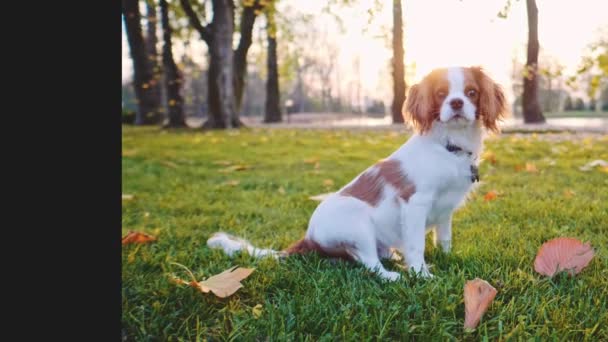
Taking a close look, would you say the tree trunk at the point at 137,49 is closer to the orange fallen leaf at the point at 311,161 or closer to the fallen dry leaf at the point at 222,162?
the fallen dry leaf at the point at 222,162

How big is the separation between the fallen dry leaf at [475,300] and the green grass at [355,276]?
4cm

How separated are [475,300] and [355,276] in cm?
64

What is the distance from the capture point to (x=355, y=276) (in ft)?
7.71

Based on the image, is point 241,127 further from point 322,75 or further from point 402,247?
point 322,75

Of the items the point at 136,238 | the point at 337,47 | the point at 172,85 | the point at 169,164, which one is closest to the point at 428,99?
the point at 136,238

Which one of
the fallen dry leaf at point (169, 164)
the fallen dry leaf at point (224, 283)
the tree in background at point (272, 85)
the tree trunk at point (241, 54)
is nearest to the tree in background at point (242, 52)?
the tree trunk at point (241, 54)

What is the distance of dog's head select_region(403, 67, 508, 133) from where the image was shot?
8.52 ft

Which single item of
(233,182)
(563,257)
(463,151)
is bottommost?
(563,257)

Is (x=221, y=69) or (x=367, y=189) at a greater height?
(x=221, y=69)

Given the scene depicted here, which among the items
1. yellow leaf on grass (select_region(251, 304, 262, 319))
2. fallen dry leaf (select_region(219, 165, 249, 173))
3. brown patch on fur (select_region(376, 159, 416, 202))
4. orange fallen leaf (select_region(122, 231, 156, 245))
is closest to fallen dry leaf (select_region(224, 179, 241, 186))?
fallen dry leaf (select_region(219, 165, 249, 173))

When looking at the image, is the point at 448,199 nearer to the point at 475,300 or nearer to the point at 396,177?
the point at 396,177

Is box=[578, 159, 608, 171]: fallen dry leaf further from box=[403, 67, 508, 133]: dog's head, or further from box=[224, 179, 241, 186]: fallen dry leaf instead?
box=[224, 179, 241, 186]: fallen dry leaf

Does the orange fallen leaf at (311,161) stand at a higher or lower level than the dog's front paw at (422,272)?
higher

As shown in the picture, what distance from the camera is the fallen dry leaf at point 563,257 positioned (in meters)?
2.21
